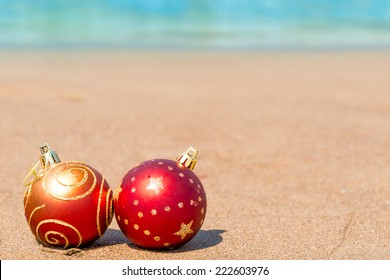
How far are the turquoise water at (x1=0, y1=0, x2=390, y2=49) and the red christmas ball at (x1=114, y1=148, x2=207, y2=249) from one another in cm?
1157

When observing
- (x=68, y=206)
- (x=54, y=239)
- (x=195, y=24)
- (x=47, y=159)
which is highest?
(x=47, y=159)

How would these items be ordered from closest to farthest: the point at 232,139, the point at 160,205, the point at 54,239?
1. the point at 160,205
2. the point at 54,239
3. the point at 232,139

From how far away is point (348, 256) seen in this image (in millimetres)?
3975

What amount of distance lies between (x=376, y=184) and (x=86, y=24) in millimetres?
14738

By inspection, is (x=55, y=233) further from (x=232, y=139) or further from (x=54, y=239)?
(x=232, y=139)

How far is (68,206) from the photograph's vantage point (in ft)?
12.4

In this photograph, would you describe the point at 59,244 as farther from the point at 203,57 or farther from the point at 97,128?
the point at 203,57

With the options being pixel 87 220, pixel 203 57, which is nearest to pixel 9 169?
pixel 87 220

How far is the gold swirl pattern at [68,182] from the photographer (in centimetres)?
380

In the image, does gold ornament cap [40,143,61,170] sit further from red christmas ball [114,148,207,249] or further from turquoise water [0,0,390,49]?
turquoise water [0,0,390,49]

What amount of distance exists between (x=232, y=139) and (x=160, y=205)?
346 centimetres

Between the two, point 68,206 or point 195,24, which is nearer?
point 68,206

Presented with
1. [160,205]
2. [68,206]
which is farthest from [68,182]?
[160,205]

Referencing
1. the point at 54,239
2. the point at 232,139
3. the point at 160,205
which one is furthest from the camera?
the point at 232,139
